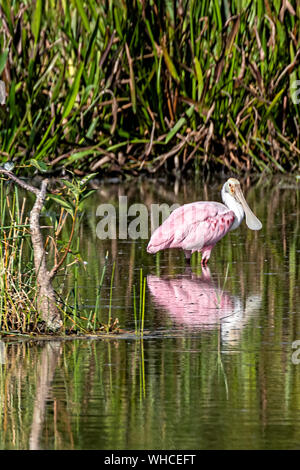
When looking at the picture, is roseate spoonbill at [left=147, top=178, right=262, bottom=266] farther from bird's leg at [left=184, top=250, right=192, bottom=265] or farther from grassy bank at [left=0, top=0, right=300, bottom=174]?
grassy bank at [left=0, top=0, right=300, bottom=174]

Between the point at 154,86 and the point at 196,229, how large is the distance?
5.54m

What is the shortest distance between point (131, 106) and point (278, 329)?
818cm

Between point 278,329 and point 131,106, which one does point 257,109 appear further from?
point 278,329

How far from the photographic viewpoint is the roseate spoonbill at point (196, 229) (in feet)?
29.2

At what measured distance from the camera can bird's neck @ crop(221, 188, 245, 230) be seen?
30.9 feet

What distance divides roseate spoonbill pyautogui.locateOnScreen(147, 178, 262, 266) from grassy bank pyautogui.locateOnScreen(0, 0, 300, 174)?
14.3ft

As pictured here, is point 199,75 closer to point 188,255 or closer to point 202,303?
point 188,255

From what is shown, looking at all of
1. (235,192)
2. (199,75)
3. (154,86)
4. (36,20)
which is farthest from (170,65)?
(235,192)

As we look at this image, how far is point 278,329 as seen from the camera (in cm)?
643

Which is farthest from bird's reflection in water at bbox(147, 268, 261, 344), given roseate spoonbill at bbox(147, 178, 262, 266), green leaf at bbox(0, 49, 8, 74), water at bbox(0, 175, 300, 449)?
green leaf at bbox(0, 49, 8, 74)

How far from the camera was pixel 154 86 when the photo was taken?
1420 centimetres

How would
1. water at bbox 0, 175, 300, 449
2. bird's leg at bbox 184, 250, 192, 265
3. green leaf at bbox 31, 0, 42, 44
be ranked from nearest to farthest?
water at bbox 0, 175, 300, 449, bird's leg at bbox 184, 250, 192, 265, green leaf at bbox 31, 0, 42, 44

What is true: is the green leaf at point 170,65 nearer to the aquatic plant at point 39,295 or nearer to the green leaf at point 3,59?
the green leaf at point 3,59

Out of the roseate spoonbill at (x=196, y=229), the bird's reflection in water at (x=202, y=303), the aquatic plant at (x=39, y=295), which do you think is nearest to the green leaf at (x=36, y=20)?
the roseate spoonbill at (x=196, y=229)
